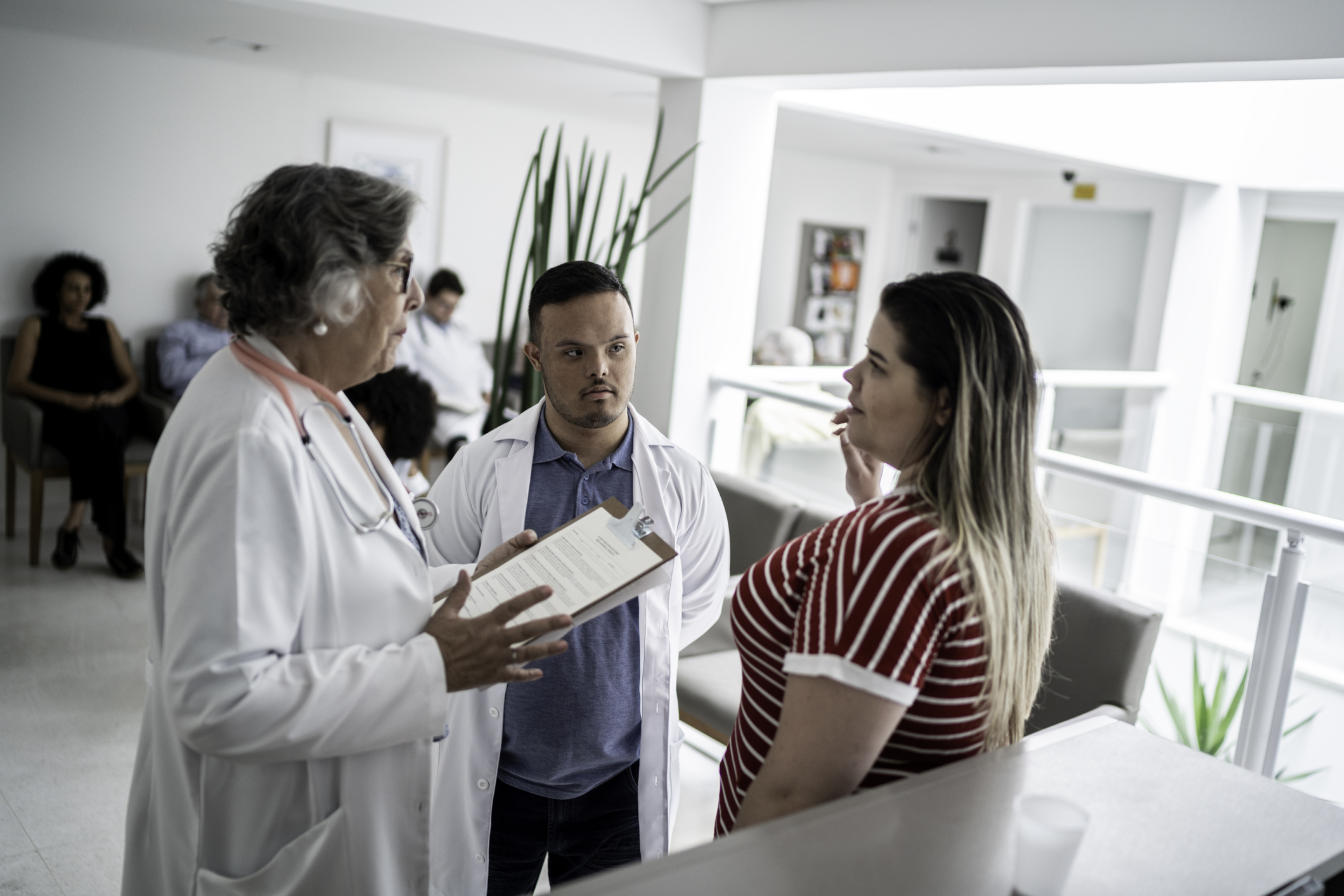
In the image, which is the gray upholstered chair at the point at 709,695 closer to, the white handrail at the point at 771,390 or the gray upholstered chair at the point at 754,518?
the gray upholstered chair at the point at 754,518

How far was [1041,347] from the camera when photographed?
8.27m

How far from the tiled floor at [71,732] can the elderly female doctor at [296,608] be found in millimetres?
1636

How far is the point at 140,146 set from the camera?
18.8 feet

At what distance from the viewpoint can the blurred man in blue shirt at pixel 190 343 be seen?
18.2 feet

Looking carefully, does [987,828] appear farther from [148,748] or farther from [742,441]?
[742,441]

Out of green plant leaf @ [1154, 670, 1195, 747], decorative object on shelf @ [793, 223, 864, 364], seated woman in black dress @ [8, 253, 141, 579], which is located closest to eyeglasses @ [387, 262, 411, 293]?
green plant leaf @ [1154, 670, 1195, 747]

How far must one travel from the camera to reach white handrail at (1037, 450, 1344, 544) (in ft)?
7.94

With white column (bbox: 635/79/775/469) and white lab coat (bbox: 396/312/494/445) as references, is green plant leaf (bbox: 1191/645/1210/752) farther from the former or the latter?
white lab coat (bbox: 396/312/494/445)

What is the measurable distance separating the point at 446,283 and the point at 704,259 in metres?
2.63

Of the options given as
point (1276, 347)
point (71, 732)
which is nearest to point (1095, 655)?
point (71, 732)

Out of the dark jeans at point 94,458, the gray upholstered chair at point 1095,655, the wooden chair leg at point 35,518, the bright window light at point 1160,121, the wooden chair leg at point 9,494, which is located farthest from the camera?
the wooden chair leg at point 9,494

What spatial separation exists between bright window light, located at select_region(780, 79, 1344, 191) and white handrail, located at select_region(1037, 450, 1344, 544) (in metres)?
1.66

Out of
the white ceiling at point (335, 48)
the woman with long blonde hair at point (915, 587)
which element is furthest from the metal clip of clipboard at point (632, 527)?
the white ceiling at point (335, 48)

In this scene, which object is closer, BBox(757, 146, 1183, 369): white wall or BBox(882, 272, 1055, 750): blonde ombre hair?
BBox(882, 272, 1055, 750): blonde ombre hair
